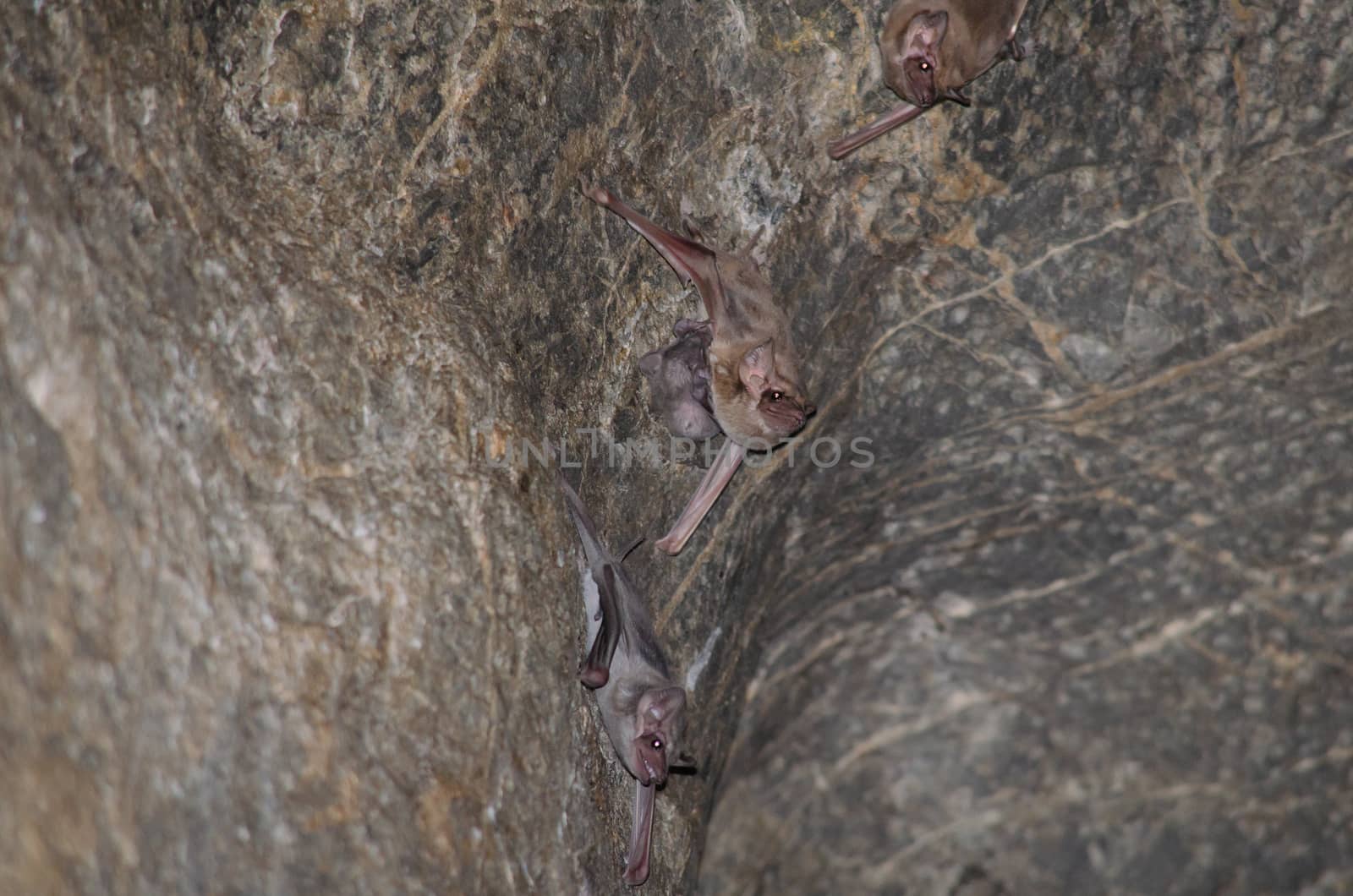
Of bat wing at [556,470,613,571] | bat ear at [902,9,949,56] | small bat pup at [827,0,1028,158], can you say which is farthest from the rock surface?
bat ear at [902,9,949,56]

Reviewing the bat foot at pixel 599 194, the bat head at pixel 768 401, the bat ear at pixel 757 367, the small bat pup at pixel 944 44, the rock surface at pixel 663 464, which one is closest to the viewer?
the rock surface at pixel 663 464

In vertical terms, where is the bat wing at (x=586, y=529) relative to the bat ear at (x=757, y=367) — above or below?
below

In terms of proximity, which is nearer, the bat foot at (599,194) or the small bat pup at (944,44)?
the small bat pup at (944,44)

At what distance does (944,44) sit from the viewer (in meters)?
4.25

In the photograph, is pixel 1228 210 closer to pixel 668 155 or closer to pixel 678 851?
pixel 668 155

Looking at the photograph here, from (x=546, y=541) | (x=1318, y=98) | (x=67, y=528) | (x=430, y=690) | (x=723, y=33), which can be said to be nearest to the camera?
(x=67, y=528)

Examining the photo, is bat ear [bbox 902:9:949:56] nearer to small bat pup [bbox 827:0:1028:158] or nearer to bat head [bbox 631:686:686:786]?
small bat pup [bbox 827:0:1028:158]

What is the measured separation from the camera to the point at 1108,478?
3773 millimetres

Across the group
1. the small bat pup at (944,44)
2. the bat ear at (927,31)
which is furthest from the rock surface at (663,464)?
the bat ear at (927,31)

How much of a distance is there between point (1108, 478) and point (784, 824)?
162 centimetres

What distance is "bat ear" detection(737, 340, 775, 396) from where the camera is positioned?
4.50 meters

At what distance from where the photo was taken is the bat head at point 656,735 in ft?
14.1

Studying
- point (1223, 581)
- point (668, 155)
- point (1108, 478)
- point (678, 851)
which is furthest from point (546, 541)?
point (1223, 581)

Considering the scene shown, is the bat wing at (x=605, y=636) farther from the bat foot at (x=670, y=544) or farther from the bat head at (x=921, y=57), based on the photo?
the bat head at (x=921, y=57)
